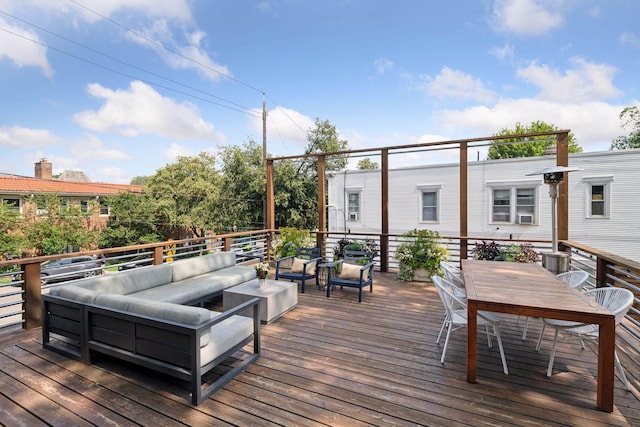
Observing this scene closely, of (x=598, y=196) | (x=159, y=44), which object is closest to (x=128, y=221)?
(x=159, y=44)

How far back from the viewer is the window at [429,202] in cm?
978

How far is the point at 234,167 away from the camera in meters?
15.9

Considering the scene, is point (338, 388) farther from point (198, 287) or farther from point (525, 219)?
point (525, 219)

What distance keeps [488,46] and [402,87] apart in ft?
8.56

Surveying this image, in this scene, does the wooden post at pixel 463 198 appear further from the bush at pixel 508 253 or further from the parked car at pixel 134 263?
the parked car at pixel 134 263

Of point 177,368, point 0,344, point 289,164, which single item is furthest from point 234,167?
point 177,368

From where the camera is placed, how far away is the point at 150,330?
232 centimetres

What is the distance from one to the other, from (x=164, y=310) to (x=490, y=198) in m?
9.45

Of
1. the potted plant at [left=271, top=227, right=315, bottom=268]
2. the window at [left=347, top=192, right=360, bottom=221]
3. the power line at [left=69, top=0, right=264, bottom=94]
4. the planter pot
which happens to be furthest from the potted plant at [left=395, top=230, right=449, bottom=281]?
the power line at [left=69, top=0, right=264, bottom=94]

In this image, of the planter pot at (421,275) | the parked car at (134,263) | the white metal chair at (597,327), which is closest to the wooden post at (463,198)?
the planter pot at (421,275)

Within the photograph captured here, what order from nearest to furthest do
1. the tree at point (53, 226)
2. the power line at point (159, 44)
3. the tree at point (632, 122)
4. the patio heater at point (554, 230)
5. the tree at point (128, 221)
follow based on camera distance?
the patio heater at point (554, 230)
the power line at point (159, 44)
the tree at point (632, 122)
the tree at point (53, 226)
the tree at point (128, 221)

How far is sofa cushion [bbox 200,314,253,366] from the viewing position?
2.28 metres

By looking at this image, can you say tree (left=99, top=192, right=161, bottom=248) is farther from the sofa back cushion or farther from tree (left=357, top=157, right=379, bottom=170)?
the sofa back cushion

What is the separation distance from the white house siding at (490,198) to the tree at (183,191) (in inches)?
459
